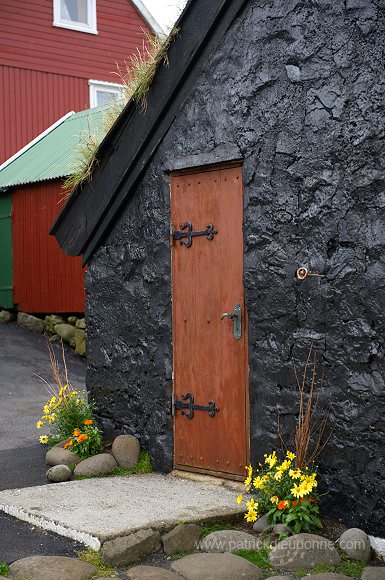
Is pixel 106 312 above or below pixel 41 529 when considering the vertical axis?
above

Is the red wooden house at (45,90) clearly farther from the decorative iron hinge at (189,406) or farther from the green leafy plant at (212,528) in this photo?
the green leafy plant at (212,528)

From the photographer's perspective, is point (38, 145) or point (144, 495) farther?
point (38, 145)

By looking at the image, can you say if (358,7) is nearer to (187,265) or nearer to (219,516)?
(187,265)

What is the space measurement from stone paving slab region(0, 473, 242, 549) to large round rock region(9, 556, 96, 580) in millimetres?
242

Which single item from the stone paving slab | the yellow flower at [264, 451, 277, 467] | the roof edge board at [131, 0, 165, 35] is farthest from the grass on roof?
the roof edge board at [131, 0, 165, 35]

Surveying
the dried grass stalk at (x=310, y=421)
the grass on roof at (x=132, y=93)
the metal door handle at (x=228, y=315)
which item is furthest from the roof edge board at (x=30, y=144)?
the dried grass stalk at (x=310, y=421)

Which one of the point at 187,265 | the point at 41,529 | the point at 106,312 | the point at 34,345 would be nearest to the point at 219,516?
the point at 41,529

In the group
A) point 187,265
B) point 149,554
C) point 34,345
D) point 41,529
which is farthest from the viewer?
point 34,345

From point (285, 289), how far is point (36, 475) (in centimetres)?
266

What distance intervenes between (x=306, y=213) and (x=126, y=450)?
8.34ft

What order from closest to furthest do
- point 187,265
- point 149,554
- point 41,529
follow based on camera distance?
point 149,554 → point 41,529 → point 187,265

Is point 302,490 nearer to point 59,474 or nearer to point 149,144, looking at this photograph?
point 59,474

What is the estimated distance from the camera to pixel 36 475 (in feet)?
21.4

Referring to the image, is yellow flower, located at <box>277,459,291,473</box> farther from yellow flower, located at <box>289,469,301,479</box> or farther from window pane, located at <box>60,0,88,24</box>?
window pane, located at <box>60,0,88,24</box>
